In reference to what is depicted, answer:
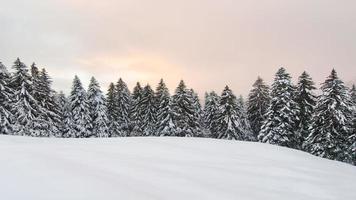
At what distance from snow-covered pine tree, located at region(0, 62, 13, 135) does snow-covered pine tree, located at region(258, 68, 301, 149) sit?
87.8 feet

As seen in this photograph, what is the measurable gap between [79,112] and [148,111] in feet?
33.7

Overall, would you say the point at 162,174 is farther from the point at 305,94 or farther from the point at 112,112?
the point at 112,112

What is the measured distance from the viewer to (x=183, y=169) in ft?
28.7

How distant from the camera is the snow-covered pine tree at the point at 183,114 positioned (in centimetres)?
5238

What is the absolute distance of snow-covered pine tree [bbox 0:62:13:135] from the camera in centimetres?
3781

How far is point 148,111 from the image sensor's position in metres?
59.0

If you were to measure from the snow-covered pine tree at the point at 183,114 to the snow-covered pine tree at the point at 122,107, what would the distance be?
37.9 ft

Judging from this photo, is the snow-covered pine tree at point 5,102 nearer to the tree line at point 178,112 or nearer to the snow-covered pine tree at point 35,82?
the tree line at point 178,112

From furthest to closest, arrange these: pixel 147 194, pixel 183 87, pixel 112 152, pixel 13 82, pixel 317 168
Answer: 1. pixel 183 87
2. pixel 13 82
3. pixel 317 168
4. pixel 112 152
5. pixel 147 194

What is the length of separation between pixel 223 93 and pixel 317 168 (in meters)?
44.8

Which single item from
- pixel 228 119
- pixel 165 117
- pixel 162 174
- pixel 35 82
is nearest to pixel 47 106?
pixel 35 82

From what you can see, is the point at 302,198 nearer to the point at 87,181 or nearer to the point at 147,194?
the point at 147,194

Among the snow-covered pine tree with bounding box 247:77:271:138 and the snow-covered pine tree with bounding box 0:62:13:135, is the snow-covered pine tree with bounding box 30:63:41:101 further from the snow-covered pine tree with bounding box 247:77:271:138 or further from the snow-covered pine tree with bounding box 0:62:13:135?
the snow-covered pine tree with bounding box 247:77:271:138

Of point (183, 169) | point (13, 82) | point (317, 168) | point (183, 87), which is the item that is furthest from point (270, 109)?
point (183, 169)
